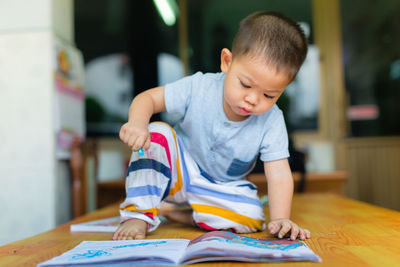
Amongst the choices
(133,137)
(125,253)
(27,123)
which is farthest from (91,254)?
(27,123)

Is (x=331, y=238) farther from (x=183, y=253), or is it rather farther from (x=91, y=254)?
(x=91, y=254)

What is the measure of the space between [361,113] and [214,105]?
256 cm

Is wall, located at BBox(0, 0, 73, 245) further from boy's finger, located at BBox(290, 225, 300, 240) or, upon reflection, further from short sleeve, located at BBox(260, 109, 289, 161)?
boy's finger, located at BBox(290, 225, 300, 240)

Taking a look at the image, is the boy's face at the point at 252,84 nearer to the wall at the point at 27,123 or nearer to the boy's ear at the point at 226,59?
the boy's ear at the point at 226,59

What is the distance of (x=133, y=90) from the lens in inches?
112

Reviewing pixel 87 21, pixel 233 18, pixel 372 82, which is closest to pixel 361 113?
pixel 372 82

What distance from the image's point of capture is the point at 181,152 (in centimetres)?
104

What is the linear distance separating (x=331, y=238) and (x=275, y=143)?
10.9 inches

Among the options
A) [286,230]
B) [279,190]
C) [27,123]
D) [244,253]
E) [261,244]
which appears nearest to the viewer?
[244,253]

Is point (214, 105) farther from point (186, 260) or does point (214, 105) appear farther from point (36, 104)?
point (36, 104)

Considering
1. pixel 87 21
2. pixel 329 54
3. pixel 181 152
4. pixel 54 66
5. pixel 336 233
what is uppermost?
pixel 87 21

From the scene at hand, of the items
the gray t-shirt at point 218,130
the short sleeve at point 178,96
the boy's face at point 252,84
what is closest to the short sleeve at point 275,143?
the gray t-shirt at point 218,130

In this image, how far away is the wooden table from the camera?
0.69 metres

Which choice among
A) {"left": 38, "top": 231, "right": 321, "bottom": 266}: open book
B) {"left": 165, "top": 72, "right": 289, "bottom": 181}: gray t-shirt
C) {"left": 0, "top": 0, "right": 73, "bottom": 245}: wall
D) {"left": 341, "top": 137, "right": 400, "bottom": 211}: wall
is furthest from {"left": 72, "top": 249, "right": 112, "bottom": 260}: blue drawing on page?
{"left": 341, "top": 137, "right": 400, "bottom": 211}: wall
